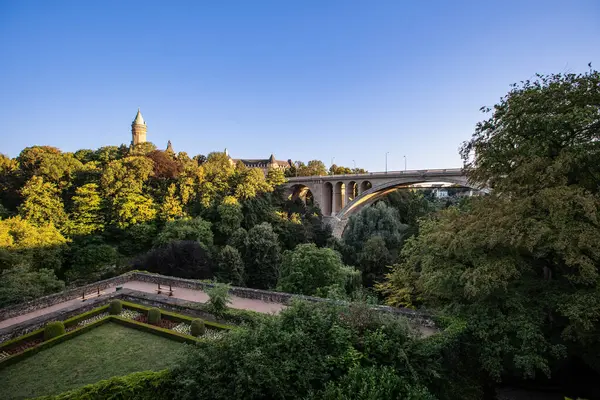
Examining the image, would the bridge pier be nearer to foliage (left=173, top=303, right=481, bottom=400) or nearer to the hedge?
foliage (left=173, top=303, right=481, bottom=400)

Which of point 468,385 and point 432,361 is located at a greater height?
point 432,361

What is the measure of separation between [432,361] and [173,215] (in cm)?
2229

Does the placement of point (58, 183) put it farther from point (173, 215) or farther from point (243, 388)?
point (243, 388)

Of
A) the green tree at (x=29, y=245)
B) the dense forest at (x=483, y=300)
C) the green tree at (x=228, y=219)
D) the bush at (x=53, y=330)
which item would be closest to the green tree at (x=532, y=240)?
the dense forest at (x=483, y=300)

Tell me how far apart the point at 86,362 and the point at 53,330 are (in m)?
2.32

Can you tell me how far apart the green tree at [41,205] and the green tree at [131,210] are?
3290 millimetres

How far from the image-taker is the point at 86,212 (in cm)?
2375

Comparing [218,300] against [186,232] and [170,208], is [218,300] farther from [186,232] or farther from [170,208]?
[170,208]

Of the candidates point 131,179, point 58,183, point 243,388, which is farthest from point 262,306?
point 58,183

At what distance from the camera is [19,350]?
960cm

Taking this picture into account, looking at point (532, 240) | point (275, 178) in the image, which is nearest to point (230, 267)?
point (532, 240)

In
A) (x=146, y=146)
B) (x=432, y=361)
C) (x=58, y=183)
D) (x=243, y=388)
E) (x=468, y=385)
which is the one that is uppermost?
(x=146, y=146)

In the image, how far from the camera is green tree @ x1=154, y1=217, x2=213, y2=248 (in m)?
21.7

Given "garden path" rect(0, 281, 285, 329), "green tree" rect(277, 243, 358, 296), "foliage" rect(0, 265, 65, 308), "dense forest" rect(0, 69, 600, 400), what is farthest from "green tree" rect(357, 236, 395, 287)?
"foliage" rect(0, 265, 65, 308)
